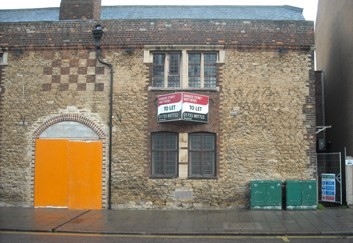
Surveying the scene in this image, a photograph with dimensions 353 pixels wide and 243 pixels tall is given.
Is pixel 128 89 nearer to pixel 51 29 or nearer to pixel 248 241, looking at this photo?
pixel 51 29

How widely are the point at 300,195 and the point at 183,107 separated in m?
4.94

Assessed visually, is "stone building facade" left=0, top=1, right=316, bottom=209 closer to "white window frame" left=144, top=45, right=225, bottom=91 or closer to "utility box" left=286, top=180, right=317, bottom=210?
"white window frame" left=144, top=45, right=225, bottom=91

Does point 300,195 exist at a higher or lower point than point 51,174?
lower

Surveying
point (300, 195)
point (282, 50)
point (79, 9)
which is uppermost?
point (79, 9)

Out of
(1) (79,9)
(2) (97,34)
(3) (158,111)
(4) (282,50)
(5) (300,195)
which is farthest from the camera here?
(1) (79,9)

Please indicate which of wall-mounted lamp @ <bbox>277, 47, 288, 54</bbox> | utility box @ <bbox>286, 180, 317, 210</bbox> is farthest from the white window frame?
utility box @ <bbox>286, 180, 317, 210</bbox>

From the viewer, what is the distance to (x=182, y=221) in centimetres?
1289

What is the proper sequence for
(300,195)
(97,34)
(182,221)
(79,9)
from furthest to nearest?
(79,9) → (97,34) → (300,195) → (182,221)

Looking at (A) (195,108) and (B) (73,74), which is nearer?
(A) (195,108)

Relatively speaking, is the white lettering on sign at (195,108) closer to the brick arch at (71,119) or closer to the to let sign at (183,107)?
the to let sign at (183,107)

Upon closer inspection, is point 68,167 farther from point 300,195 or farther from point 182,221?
point 300,195

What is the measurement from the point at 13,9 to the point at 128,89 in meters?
8.13

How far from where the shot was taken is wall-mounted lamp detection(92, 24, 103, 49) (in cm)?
1605

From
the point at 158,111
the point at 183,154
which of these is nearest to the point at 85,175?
the point at 158,111
